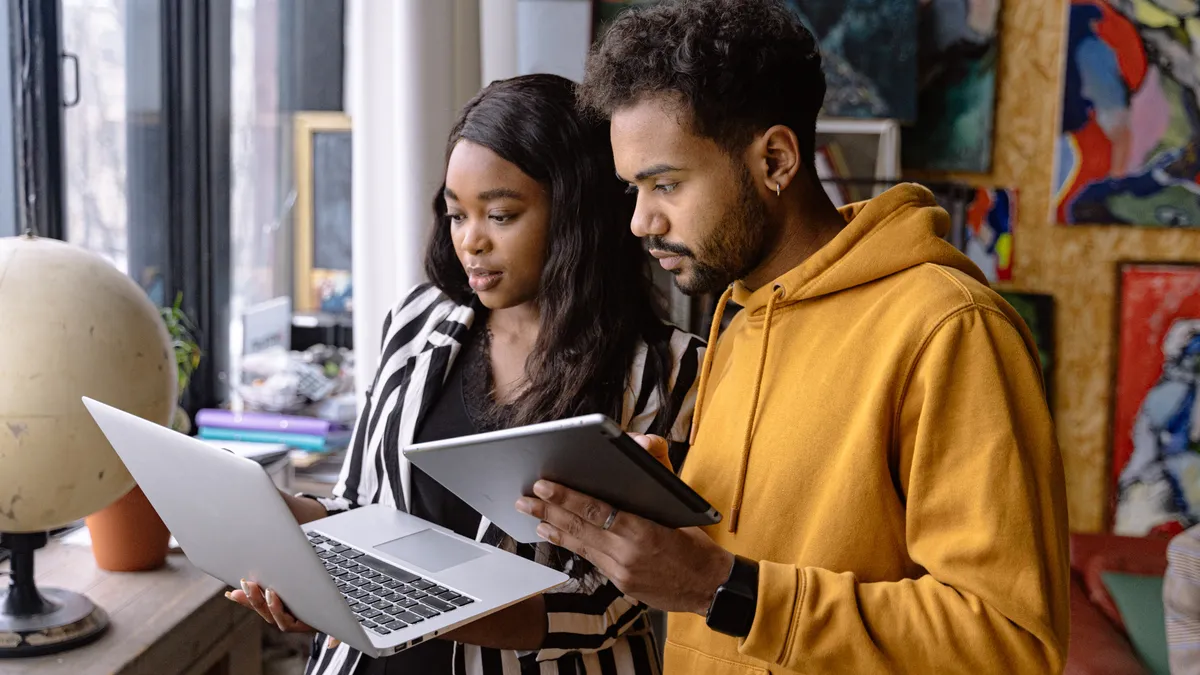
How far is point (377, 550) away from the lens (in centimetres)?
120

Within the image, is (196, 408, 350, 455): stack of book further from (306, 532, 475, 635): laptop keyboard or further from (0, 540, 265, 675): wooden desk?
(306, 532, 475, 635): laptop keyboard

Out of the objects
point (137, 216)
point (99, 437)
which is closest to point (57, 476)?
point (99, 437)

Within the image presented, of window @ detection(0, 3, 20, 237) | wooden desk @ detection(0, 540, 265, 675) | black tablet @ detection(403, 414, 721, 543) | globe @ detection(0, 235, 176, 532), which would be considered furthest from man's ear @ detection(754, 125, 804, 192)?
window @ detection(0, 3, 20, 237)

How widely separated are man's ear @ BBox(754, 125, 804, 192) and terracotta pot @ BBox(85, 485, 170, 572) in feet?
3.36

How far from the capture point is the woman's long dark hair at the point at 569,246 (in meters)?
1.34

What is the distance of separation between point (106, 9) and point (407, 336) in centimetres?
112

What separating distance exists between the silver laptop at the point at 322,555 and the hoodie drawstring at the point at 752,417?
22 centimetres

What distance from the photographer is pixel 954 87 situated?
108 inches

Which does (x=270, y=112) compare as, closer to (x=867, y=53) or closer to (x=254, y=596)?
(x=867, y=53)

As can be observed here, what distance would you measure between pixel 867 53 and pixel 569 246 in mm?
1589

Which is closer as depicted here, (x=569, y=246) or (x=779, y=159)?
(x=779, y=159)

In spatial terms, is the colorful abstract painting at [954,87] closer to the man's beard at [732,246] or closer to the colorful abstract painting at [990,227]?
the colorful abstract painting at [990,227]

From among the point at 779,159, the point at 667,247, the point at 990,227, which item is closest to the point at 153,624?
the point at 667,247

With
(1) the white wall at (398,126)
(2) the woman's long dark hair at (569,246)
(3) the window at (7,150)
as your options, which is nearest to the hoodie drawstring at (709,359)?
(2) the woman's long dark hair at (569,246)
